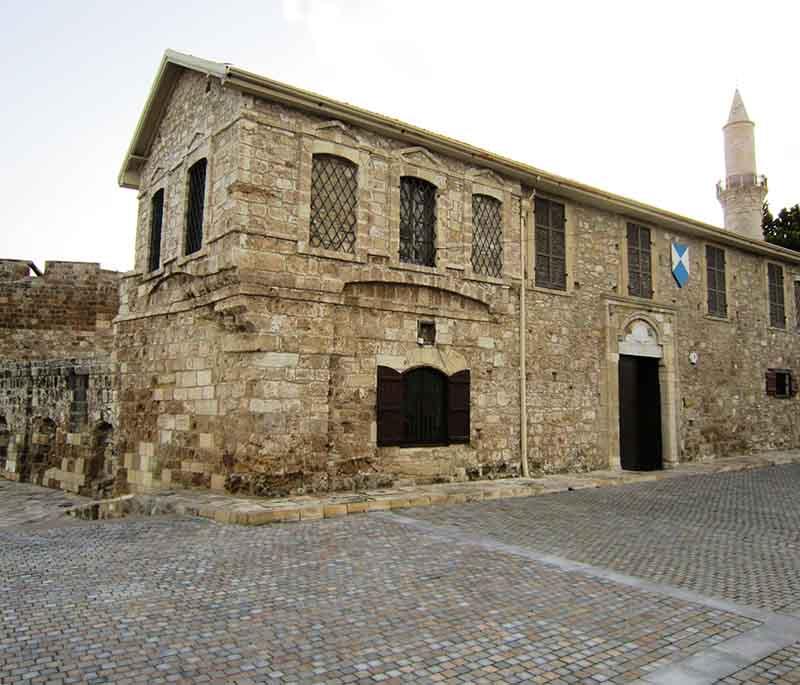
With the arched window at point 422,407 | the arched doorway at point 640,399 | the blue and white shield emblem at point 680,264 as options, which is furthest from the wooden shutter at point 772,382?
the arched window at point 422,407

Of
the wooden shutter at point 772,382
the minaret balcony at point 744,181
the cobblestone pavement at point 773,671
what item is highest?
the minaret balcony at point 744,181

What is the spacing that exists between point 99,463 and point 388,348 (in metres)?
7.62

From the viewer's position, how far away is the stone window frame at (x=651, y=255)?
14.5 metres

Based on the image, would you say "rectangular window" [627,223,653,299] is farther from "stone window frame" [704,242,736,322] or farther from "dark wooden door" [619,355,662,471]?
"stone window frame" [704,242,736,322]

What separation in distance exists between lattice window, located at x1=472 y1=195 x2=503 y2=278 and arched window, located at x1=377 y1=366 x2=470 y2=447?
7.31 feet

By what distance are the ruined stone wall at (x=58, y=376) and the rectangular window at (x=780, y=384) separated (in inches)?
686

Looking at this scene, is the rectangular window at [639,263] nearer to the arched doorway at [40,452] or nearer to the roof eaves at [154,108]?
the roof eaves at [154,108]

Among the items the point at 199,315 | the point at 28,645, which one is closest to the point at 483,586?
the point at 28,645

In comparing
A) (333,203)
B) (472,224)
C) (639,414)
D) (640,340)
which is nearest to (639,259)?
(640,340)

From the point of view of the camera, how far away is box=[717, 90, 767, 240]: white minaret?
24.0 m

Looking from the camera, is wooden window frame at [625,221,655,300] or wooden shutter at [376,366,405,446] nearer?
wooden shutter at [376,366,405,446]

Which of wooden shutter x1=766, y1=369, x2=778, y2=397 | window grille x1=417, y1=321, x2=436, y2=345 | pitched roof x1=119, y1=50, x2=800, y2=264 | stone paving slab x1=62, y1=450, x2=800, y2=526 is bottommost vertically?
stone paving slab x1=62, y1=450, x2=800, y2=526

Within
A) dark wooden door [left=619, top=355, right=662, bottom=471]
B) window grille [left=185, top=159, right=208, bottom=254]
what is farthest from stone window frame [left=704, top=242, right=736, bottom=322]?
window grille [left=185, top=159, right=208, bottom=254]

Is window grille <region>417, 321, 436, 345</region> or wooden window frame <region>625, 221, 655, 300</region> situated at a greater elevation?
wooden window frame <region>625, 221, 655, 300</region>
